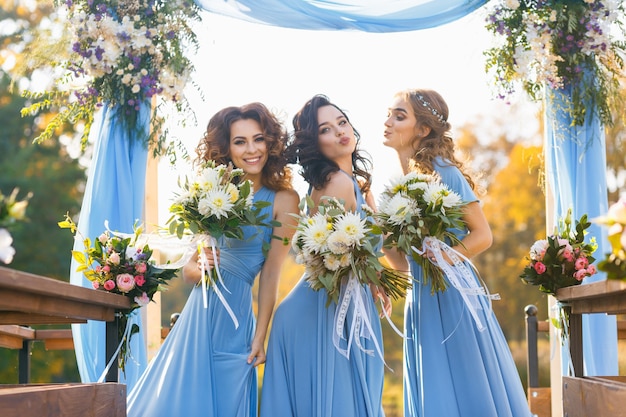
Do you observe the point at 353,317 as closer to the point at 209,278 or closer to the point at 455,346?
the point at 455,346

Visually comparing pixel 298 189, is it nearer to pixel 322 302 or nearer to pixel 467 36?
pixel 322 302

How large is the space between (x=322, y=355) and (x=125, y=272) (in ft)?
3.28

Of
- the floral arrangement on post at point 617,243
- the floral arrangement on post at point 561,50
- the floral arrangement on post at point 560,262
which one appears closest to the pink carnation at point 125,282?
the floral arrangement on post at point 560,262

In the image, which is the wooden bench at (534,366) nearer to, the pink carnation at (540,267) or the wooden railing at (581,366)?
the pink carnation at (540,267)

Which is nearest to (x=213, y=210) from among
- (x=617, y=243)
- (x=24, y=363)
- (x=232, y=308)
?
(x=232, y=308)

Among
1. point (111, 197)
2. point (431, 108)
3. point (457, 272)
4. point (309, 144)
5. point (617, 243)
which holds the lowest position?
point (617, 243)

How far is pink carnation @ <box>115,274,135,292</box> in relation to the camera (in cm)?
385

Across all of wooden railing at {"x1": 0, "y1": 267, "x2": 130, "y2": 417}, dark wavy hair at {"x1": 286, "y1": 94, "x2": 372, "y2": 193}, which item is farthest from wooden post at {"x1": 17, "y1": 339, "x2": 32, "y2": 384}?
dark wavy hair at {"x1": 286, "y1": 94, "x2": 372, "y2": 193}

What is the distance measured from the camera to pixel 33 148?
15672 mm

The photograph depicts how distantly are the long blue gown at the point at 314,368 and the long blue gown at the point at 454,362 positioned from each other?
20 centimetres

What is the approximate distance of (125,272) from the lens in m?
3.93

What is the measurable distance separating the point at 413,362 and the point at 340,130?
4.09ft

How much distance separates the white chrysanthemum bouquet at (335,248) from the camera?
12.5 feet

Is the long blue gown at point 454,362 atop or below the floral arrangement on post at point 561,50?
below
